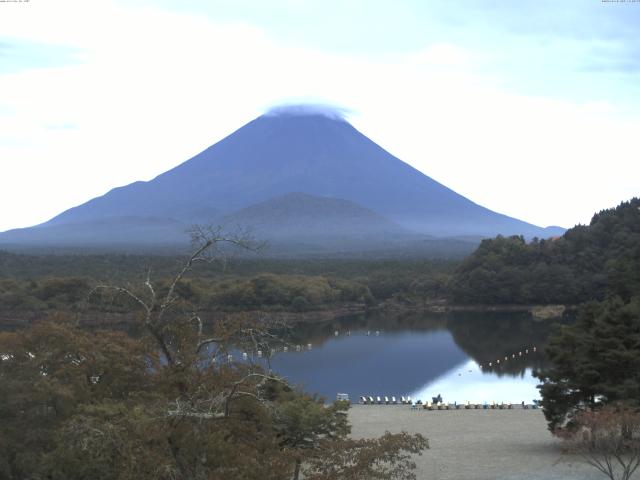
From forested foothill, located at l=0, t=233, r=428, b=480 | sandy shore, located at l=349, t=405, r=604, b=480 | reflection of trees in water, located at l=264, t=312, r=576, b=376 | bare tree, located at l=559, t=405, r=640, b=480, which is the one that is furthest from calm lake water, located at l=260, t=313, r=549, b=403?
forested foothill, located at l=0, t=233, r=428, b=480

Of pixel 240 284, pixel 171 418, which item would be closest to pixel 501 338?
pixel 240 284

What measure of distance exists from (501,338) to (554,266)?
59.0 ft

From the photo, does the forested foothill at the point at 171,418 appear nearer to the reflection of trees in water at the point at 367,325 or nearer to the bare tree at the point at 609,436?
the bare tree at the point at 609,436

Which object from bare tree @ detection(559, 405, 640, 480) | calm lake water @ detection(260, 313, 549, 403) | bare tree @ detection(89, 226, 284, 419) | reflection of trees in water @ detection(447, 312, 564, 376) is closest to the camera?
bare tree @ detection(89, 226, 284, 419)

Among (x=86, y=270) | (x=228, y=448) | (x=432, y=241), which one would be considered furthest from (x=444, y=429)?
(x=432, y=241)

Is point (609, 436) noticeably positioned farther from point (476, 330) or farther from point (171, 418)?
point (476, 330)

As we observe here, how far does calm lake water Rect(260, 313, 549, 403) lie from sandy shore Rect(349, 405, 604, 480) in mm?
3395

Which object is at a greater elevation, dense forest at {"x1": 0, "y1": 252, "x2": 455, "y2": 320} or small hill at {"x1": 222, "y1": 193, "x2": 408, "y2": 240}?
small hill at {"x1": 222, "y1": 193, "x2": 408, "y2": 240}

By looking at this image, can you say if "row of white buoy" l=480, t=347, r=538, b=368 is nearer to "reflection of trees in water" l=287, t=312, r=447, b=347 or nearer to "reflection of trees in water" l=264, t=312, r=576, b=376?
"reflection of trees in water" l=264, t=312, r=576, b=376

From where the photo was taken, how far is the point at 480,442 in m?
17.4

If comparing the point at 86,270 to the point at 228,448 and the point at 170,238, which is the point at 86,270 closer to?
the point at 228,448

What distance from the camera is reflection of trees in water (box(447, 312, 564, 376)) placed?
118 ft

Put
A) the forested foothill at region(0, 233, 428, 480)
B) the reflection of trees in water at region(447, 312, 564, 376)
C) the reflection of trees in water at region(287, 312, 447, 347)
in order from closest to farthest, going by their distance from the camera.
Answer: the forested foothill at region(0, 233, 428, 480)
the reflection of trees in water at region(447, 312, 564, 376)
the reflection of trees in water at region(287, 312, 447, 347)

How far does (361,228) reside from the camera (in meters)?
187
